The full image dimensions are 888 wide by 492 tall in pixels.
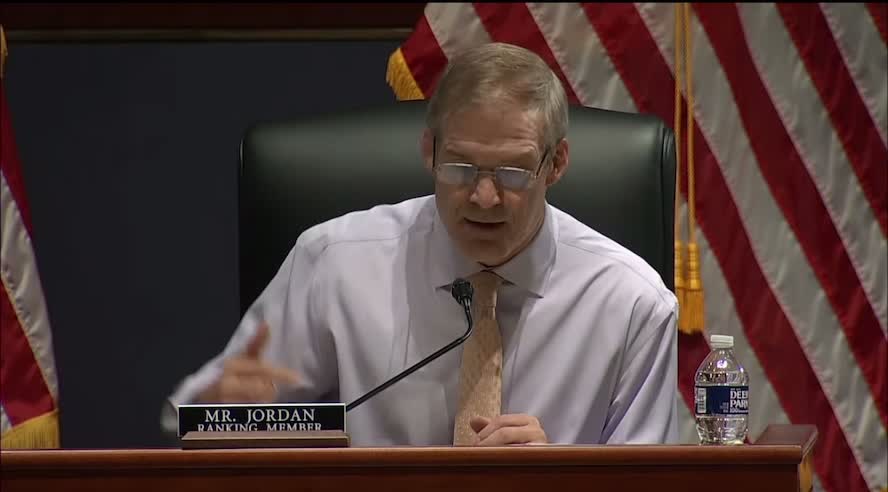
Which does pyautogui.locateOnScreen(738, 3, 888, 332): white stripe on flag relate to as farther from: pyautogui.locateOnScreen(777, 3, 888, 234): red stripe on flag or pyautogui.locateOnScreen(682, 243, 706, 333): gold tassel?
pyautogui.locateOnScreen(682, 243, 706, 333): gold tassel

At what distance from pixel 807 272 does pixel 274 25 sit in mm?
1316

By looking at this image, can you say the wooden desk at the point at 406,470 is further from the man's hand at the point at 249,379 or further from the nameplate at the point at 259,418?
the man's hand at the point at 249,379

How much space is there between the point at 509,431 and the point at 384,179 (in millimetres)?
618

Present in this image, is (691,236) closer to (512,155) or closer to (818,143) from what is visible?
(818,143)

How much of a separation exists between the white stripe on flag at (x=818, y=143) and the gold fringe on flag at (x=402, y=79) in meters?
0.72

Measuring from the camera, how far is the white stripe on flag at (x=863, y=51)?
302cm

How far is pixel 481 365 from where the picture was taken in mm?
1962

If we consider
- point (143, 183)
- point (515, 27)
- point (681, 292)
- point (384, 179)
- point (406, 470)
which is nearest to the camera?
point (406, 470)

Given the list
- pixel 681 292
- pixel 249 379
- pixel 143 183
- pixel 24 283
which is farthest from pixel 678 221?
pixel 249 379

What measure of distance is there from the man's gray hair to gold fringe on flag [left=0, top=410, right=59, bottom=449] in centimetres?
119

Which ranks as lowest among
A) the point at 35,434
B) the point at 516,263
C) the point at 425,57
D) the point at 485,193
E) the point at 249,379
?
the point at 35,434

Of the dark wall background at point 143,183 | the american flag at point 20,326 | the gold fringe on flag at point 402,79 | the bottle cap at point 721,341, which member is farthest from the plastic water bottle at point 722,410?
the dark wall background at point 143,183

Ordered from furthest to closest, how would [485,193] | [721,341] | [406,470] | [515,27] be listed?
[515,27] < [485,193] < [721,341] < [406,470]

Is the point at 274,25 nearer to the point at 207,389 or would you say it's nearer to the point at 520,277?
the point at 520,277
